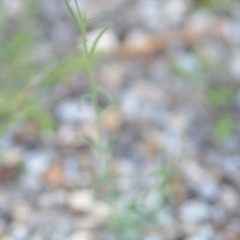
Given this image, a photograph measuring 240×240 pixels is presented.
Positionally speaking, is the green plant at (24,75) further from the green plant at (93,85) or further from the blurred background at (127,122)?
the green plant at (93,85)

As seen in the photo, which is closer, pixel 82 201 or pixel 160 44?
pixel 82 201

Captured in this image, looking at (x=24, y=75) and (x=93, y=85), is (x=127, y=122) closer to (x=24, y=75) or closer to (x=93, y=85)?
(x=24, y=75)

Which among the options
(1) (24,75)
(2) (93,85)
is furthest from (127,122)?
(2) (93,85)

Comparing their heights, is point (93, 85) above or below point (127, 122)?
below

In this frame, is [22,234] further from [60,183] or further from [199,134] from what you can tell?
[199,134]

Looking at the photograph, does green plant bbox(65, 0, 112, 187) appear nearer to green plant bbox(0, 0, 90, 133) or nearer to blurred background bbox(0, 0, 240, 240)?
blurred background bbox(0, 0, 240, 240)

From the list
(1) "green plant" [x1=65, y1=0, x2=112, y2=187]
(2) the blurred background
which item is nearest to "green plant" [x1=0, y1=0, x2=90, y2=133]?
(2) the blurred background

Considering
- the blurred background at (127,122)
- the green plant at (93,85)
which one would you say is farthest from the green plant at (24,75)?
the green plant at (93,85)

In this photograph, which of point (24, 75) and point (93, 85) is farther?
point (24, 75)

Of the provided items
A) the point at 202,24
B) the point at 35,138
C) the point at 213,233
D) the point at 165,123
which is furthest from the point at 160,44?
the point at 213,233
